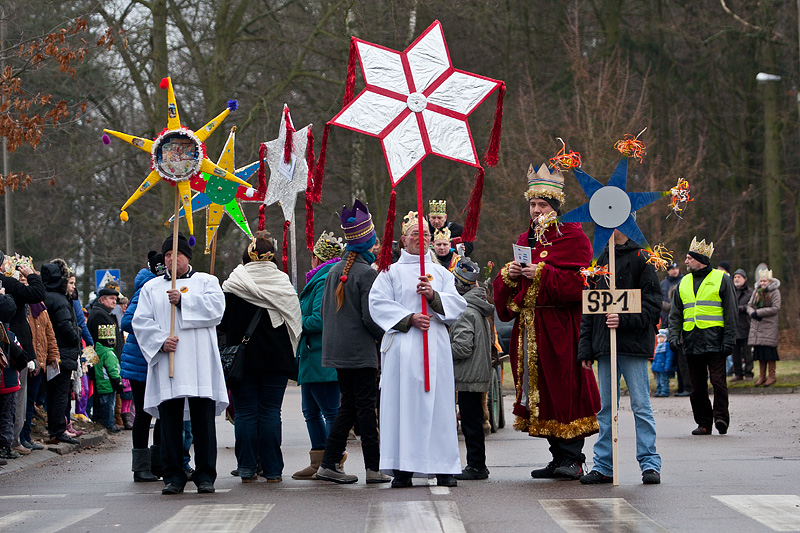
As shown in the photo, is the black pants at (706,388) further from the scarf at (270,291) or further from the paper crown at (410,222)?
the scarf at (270,291)

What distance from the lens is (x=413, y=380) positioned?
9617 mm

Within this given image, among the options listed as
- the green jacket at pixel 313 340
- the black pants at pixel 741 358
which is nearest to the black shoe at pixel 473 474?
the green jacket at pixel 313 340

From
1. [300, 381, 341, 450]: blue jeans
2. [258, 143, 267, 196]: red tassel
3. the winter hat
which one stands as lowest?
[300, 381, 341, 450]: blue jeans

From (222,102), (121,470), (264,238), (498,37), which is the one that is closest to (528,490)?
(264,238)

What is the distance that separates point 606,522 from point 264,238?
4.38 meters

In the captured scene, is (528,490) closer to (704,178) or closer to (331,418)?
(331,418)

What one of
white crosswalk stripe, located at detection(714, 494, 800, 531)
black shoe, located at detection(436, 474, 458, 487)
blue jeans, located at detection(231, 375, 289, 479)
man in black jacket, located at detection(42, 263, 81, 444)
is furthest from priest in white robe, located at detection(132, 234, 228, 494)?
man in black jacket, located at detection(42, 263, 81, 444)

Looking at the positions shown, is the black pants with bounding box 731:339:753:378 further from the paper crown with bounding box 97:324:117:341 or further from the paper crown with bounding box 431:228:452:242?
the paper crown with bounding box 431:228:452:242

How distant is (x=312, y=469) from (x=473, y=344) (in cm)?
204

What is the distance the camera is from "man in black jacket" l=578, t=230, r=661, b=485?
960cm

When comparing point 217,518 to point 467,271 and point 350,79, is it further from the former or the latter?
point 467,271

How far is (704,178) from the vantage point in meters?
35.0

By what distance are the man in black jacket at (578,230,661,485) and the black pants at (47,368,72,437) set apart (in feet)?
22.8

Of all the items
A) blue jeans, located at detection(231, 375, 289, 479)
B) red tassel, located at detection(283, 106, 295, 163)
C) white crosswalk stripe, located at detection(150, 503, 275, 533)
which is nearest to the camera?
white crosswalk stripe, located at detection(150, 503, 275, 533)
